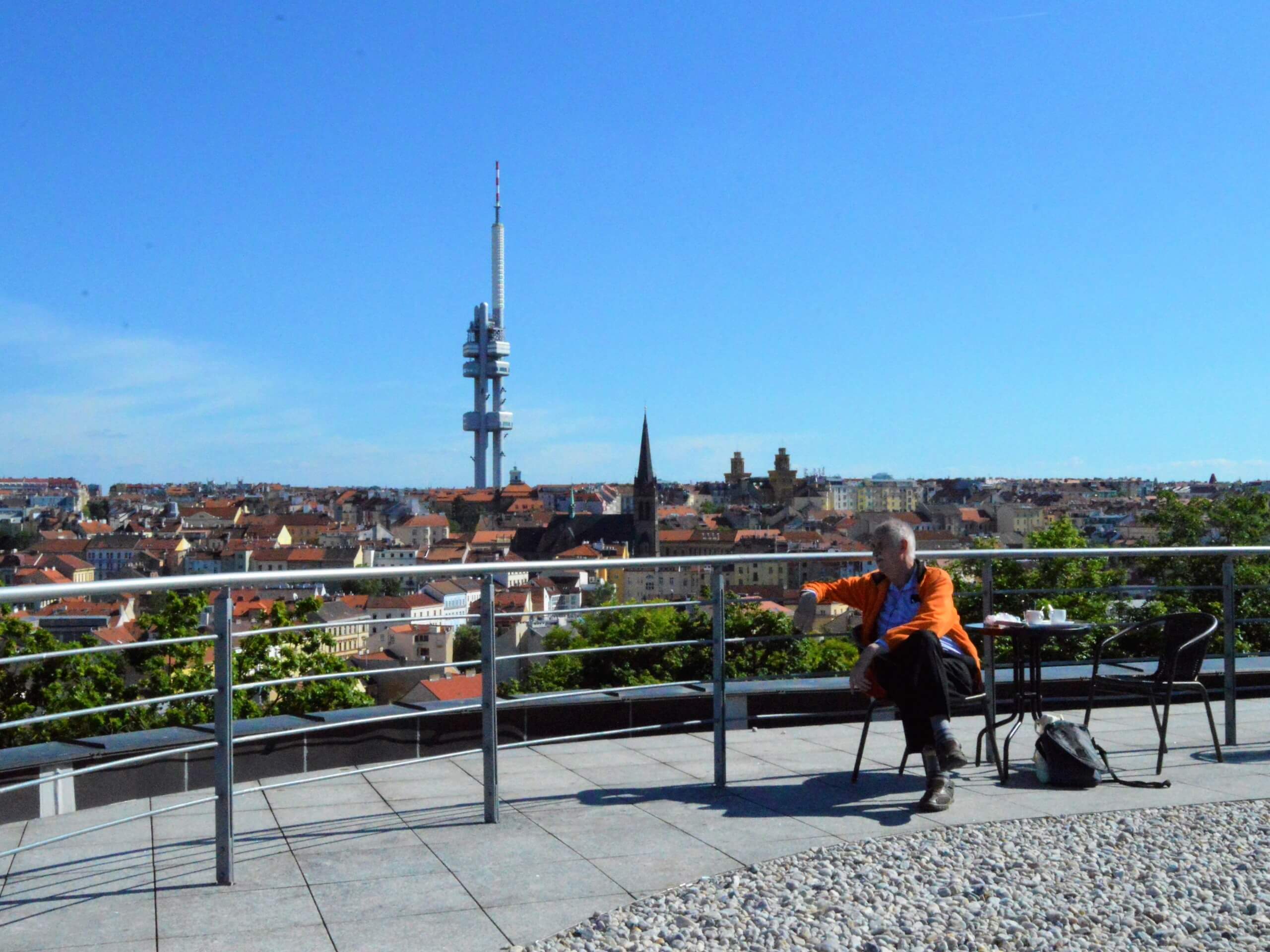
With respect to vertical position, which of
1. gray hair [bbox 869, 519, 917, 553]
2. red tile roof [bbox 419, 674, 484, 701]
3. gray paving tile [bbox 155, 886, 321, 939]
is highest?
gray hair [bbox 869, 519, 917, 553]

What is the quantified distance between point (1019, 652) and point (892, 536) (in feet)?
3.77

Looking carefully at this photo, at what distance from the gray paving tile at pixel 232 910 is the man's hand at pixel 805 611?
237cm

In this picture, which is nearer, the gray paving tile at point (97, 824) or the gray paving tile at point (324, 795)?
the gray paving tile at point (97, 824)

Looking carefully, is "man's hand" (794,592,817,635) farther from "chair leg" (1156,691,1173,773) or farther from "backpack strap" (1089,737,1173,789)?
"chair leg" (1156,691,1173,773)

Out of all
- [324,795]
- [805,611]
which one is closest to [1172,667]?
[805,611]

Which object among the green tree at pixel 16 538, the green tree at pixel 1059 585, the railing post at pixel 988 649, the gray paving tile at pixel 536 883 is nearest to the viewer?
the gray paving tile at pixel 536 883

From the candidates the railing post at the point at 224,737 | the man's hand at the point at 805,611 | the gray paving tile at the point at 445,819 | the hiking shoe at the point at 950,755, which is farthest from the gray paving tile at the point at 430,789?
the hiking shoe at the point at 950,755

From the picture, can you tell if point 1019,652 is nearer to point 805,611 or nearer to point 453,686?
point 805,611

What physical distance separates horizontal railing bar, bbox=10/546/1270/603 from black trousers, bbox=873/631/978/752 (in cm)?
62

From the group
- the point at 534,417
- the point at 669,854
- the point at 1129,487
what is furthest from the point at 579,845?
the point at 1129,487

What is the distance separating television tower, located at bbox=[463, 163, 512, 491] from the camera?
15150cm

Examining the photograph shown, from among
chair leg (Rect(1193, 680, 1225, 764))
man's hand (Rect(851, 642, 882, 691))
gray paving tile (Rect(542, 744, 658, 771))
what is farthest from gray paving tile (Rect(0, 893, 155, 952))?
chair leg (Rect(1193, 680, 1225, 764))

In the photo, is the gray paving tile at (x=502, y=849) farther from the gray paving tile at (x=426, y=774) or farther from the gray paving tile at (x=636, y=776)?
the gray paving tile at (x=426, y=774)

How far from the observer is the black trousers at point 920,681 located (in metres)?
5.04
